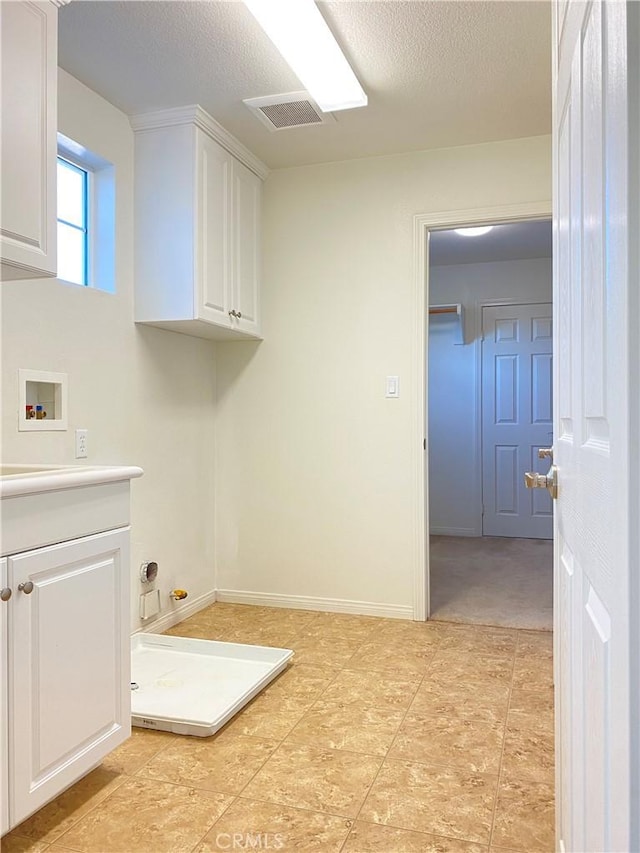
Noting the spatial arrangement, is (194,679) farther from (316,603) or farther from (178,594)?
(316,603)

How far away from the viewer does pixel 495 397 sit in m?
5.65

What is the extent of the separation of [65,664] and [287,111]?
93.5 inches

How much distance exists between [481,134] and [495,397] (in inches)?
114

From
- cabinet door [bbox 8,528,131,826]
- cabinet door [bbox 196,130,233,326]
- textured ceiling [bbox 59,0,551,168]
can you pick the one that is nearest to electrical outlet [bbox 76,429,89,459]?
cabinet door [bbox 196,130,233,326]

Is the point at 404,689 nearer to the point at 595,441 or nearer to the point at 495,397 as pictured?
the point at 595,441

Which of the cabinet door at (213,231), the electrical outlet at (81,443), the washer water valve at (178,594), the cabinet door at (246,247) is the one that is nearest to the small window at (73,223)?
the cabinet door at (213,231)

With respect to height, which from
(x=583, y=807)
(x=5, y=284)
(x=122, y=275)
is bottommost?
(x=583, y=807)

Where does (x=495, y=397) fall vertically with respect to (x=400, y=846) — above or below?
above

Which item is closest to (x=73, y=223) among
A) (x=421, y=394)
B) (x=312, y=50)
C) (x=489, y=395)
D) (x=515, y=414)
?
(x=312, y=50)

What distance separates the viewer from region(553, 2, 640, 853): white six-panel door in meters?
0.58

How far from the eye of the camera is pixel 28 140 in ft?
5.75

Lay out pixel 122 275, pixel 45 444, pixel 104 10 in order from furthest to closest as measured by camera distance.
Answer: pixel 122 275 → pixel 45 444 → pixel 104 10

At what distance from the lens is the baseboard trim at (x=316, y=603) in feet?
11.0

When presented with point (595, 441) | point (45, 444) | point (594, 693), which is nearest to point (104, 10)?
point (45, 444)
